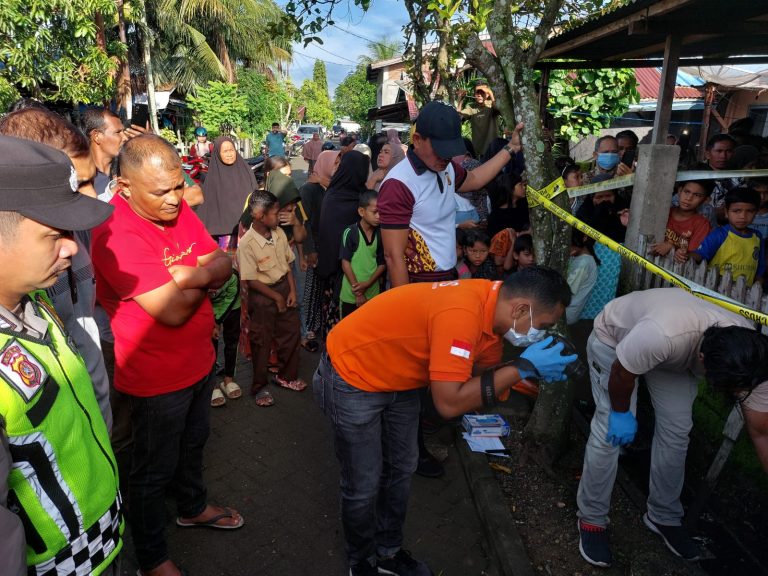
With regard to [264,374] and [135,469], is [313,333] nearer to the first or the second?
[264,374]

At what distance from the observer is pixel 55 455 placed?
1.31m

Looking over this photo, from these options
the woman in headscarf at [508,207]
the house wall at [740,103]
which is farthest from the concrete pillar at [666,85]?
the house wall at [740,103]

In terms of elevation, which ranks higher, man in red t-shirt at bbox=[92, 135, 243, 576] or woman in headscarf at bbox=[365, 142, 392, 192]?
woman in headscarf at bbox=[365, 142, 392, 192]

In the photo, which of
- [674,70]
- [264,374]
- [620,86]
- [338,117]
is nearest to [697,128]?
[620,86]

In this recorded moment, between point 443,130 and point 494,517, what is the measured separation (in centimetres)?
224

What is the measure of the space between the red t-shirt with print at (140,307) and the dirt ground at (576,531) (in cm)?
207

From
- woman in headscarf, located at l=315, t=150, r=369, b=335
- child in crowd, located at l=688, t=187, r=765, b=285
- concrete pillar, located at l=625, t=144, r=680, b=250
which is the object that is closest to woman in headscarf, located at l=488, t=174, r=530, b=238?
concrete pillar, located at l=625, t=144, r=680, b=250

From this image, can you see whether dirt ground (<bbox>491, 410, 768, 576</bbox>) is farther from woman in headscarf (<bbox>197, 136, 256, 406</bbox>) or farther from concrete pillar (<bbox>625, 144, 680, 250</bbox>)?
woman in headscarf (<bbox>197, 136, 256, 406</bbox>)

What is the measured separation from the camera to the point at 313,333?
5.79 metres

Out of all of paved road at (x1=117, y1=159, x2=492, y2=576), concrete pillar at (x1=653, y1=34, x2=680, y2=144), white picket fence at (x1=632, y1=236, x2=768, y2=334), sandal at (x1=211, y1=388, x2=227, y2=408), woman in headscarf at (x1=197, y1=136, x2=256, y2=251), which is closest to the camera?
paved road at (x1=117, y1=159, x2=492, y2=576)

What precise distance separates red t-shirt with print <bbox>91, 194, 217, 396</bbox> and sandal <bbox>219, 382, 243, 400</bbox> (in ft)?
6.65

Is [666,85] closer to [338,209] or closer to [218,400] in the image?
[338,209]

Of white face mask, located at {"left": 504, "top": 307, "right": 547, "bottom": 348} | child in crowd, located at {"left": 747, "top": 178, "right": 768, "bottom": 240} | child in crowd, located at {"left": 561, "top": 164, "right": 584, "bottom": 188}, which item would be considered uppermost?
child in crowd, located at {"left": 561, "top": 164, "right": 584, "bottom": 188}

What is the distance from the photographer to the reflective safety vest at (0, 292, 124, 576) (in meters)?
1.22
